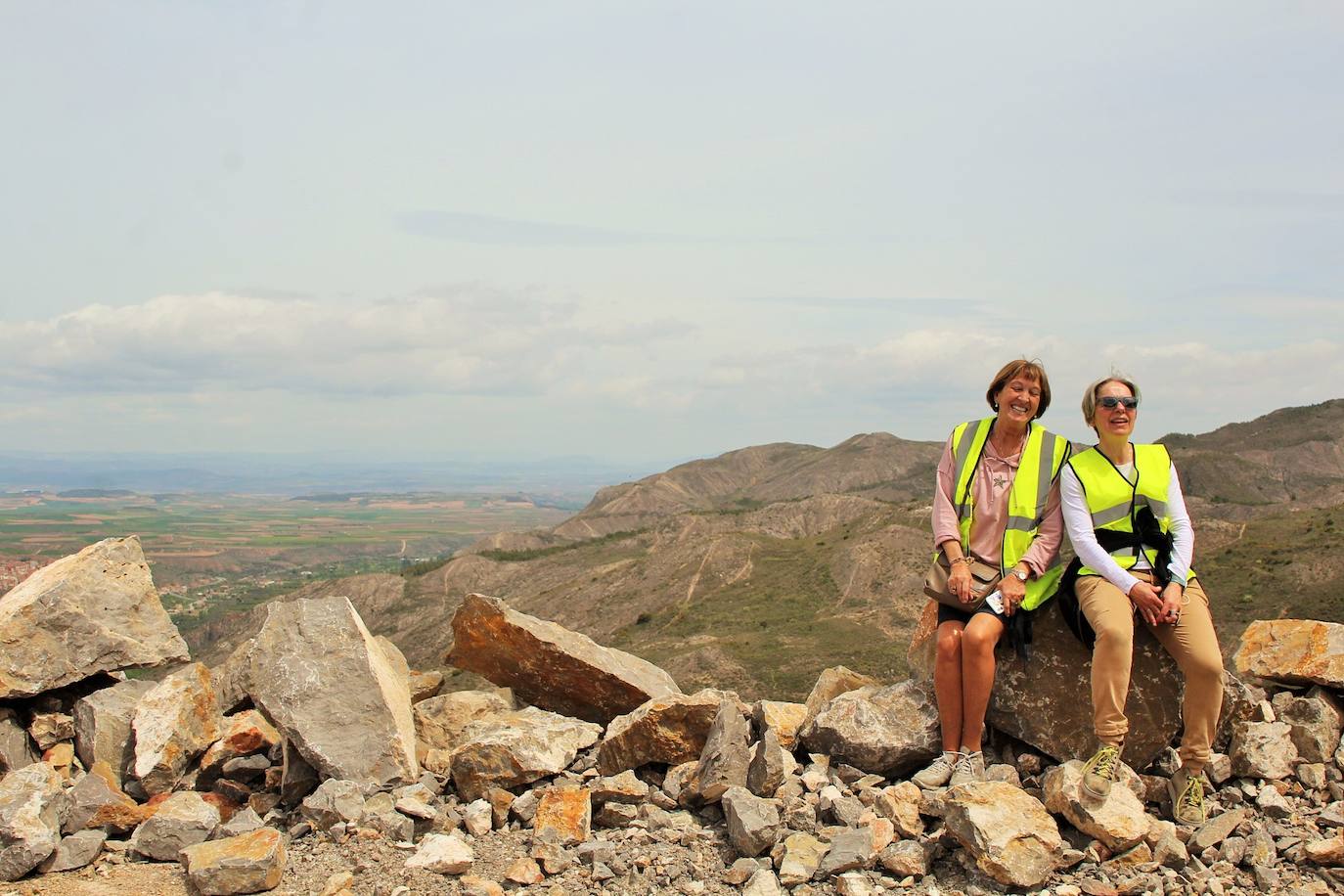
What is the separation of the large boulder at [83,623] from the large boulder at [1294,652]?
10.3 metres

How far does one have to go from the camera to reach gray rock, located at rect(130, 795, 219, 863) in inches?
255

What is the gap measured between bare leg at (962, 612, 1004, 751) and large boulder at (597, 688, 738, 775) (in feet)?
6.65

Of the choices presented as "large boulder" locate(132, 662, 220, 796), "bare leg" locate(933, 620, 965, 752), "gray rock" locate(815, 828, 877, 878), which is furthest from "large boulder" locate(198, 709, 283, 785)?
"bare leg" locate(933, 620, 965, 752)

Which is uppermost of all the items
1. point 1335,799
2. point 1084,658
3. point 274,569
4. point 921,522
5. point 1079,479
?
point 1079,479

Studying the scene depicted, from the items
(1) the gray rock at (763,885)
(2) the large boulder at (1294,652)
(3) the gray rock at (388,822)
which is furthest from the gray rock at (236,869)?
(2) the large boulder at (1294,652)

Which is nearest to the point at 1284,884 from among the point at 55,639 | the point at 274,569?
the point at 55,639

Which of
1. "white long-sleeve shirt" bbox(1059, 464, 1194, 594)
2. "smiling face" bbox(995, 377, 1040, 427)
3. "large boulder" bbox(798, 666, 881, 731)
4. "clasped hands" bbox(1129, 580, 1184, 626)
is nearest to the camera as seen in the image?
"clasped hands" bbox(1129, 580, 1184, 626)

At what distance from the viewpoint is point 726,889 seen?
18.8 feet

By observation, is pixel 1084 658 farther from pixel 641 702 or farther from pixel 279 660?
pixel 279 660

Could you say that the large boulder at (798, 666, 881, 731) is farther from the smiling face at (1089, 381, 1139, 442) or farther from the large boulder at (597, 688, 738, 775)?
the smiling face at (1089, 381, 1139, 442)

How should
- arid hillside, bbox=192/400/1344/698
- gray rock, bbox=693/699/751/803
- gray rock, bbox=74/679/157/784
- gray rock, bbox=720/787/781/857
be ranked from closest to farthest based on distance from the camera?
gray rock, bbox=720/787/781/857
gray rock, bbox=693/699/751/803
gray rock, bbox=74/679/157/784
arid hillside, bbox=192/400/1344/698

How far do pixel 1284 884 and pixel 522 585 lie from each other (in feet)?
276

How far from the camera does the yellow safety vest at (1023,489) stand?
6.67 meters

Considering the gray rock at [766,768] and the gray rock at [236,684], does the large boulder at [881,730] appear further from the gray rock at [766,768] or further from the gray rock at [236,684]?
the gray rock at [236,684]
